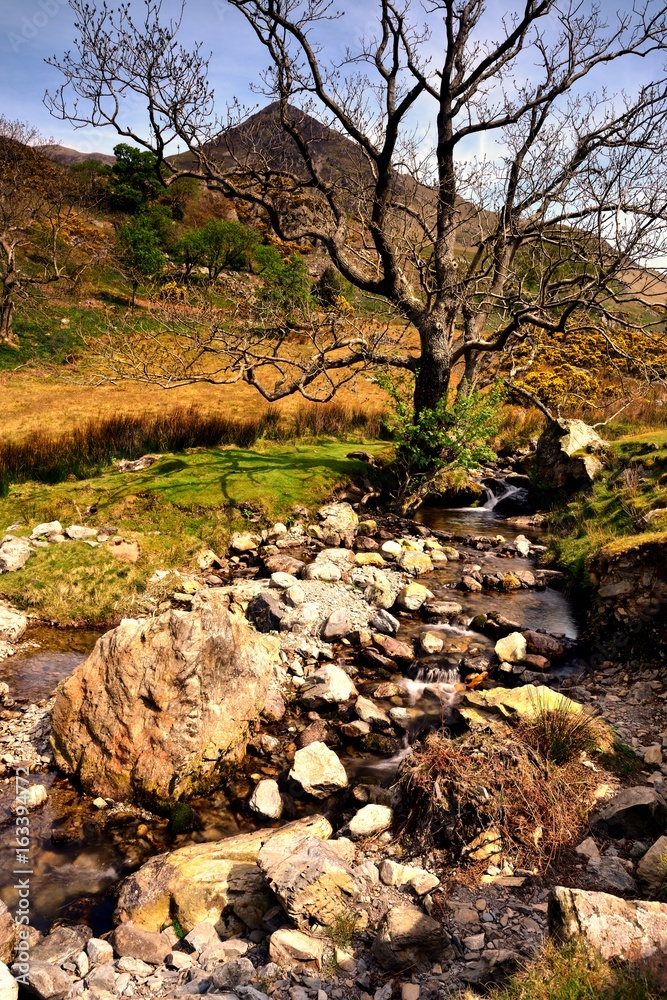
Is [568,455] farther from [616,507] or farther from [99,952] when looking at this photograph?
[99,952]

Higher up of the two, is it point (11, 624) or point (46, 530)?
point (46, 530)

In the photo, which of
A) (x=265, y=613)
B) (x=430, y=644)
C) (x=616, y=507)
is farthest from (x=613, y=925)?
(x=616, y=507)

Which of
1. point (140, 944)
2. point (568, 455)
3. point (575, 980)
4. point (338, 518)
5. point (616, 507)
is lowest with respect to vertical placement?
point (140, 944)

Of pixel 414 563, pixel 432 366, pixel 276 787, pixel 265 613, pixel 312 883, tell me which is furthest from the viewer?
pixel 432 366

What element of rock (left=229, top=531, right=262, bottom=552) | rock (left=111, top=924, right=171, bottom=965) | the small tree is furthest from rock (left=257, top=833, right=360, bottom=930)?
the small tree

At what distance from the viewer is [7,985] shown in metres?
3.40

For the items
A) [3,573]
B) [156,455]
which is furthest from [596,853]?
[156,455]

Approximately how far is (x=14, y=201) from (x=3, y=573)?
1414 inches

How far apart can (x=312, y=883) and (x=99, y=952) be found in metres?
1.62

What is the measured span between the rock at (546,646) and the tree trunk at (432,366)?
6782 mm

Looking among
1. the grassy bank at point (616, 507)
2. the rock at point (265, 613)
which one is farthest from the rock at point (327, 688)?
the grassy bank at point (616, 507)

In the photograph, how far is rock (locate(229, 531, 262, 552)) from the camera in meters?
11.2

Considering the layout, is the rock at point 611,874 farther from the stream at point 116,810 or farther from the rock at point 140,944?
the rock at point 140,944

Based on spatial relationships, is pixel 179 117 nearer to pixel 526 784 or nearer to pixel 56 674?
pixel 56 674
